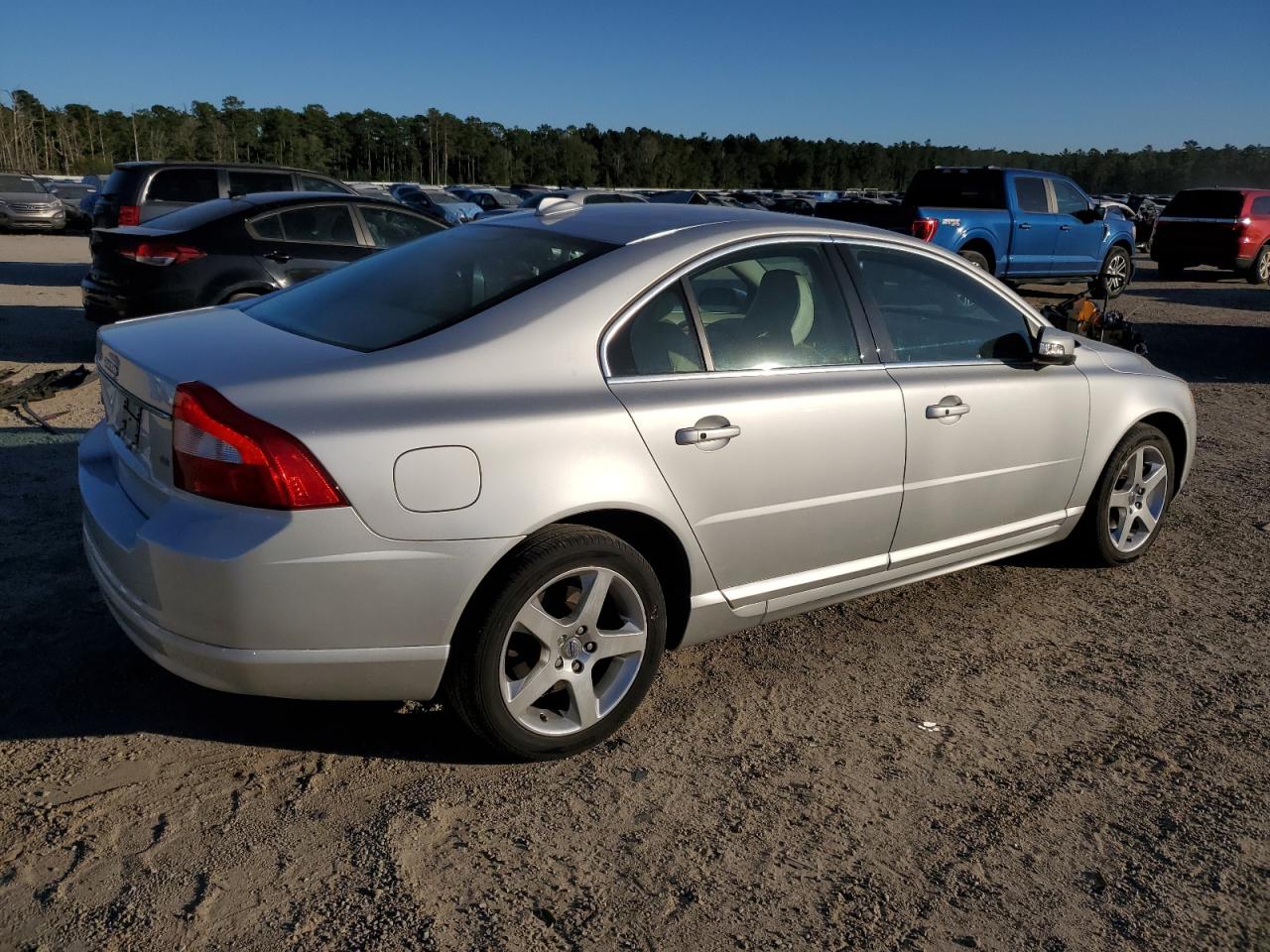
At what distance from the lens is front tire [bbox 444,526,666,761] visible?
2.83 metres

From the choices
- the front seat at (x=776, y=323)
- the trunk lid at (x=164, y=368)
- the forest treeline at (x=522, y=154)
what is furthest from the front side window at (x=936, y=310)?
the forest treeline at (x=522, y=154)

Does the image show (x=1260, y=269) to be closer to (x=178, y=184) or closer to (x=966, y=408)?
(x=178, y=184)

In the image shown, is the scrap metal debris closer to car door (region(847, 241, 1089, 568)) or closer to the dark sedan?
the dark sedan

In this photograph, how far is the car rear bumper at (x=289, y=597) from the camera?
8.40 feet

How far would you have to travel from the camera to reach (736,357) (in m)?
3.42

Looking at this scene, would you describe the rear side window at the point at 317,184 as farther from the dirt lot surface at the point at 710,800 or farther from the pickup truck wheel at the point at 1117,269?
the pickup truck wheel at the point at 1117,269

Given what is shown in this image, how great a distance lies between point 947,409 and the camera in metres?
3.84

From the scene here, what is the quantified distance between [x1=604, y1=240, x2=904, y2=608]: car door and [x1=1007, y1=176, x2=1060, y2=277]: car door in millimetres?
12589

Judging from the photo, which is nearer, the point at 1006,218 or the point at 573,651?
the point at 573,651

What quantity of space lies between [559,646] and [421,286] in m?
1.29

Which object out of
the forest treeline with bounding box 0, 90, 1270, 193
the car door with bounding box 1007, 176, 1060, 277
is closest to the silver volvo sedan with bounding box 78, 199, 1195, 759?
the car door with bounding box 1007, 176, 1060, 277

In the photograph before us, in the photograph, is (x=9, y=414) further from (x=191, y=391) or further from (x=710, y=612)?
(x=710, y=612)

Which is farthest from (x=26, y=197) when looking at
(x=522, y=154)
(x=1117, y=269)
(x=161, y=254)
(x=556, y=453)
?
(x=522, y=154)

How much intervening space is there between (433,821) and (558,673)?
1.74ft
